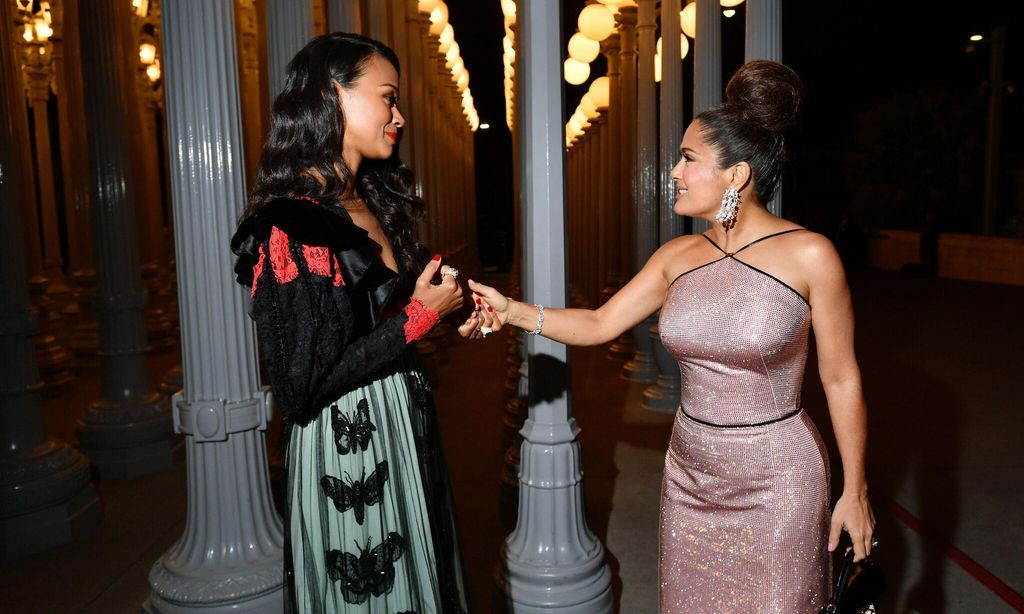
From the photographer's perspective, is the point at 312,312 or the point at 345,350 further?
the point at 345,350

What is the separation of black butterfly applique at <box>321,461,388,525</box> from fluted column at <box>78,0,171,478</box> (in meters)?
4.32

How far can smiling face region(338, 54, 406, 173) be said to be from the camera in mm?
2172

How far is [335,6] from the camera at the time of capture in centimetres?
598

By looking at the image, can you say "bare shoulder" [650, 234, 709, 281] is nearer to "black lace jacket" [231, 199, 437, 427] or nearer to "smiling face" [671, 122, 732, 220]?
"smiling face" [671, 122, 732, 220]

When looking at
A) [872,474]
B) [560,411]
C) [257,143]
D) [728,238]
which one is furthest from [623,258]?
[728,238]

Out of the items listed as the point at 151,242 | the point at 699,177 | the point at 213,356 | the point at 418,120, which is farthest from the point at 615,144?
the point at 699,177

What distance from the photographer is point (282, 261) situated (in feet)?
6.31

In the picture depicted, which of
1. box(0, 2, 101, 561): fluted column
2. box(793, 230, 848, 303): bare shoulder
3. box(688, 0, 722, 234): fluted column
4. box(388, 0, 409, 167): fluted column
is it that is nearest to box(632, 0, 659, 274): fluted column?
box(688, 0, 722, 234): fluted column

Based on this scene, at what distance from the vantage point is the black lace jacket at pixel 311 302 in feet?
6.28

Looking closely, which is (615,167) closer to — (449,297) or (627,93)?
(627,93)

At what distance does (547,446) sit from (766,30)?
A: 266 cm

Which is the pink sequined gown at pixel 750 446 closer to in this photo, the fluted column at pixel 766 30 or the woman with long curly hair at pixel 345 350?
the woman with long curly hair at pixel 345 350

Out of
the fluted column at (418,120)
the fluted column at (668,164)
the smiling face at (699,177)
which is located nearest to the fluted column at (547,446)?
the smiling face at (699,177)

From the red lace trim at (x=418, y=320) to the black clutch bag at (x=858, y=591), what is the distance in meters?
1.33
